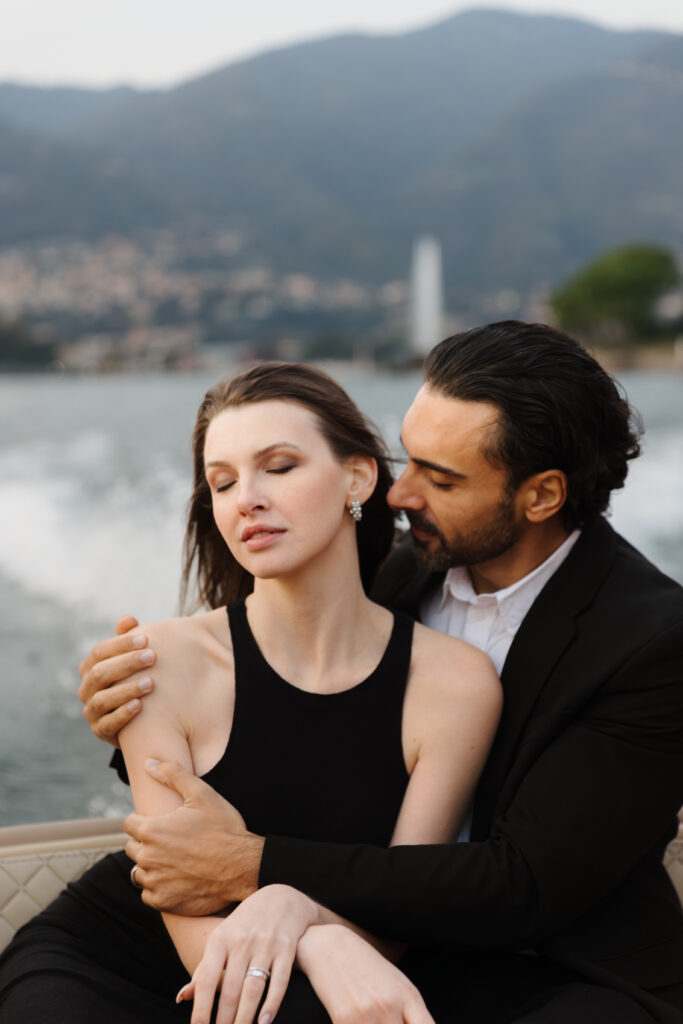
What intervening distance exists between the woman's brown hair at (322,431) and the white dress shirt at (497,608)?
0.58ft

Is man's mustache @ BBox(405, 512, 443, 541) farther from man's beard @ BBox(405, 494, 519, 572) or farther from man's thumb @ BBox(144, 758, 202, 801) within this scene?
man's thumb @ BBox(144, 758, 202, 801)

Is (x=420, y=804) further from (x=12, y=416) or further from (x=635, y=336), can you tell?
(x=635, y=336)

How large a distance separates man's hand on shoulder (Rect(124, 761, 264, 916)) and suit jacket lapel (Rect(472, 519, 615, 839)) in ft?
1.30

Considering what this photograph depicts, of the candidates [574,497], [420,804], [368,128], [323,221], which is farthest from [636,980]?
[368,128]

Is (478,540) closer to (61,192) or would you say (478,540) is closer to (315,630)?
(315,630)

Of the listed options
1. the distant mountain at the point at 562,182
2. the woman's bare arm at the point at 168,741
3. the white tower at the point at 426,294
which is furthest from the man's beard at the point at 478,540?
the distant mountain at the point at 562,182

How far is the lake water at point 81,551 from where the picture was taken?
612 cm

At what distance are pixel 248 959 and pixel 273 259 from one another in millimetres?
29505

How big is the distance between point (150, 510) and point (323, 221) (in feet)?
97.2

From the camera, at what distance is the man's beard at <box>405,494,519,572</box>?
5.96ft

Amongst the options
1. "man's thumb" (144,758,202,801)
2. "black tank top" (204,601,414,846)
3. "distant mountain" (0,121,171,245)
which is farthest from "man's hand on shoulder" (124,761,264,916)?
"distant mountain" (0,121,171,245)

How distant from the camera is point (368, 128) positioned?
50.0 metres

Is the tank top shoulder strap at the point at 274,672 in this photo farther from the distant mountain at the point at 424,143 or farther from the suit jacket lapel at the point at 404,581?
the distant mountain at the point at 424,143

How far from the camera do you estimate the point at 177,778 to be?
1.50 m
